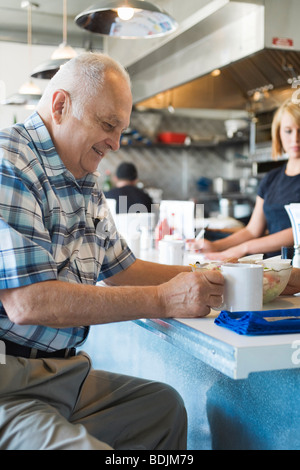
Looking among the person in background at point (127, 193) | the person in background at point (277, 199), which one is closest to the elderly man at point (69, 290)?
the person in background at point (277, 199)

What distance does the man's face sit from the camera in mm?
1588

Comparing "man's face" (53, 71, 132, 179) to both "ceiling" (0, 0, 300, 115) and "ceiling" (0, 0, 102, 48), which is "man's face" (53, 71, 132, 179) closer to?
"ceiling" (0, 0, 300, 115)

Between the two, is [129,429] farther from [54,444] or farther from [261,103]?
[261,103]

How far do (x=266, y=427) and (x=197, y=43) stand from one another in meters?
4.46

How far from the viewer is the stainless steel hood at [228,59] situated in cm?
427

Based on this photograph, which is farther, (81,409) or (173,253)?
(173,253)

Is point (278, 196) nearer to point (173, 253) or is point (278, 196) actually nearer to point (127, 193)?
point (173, 253)

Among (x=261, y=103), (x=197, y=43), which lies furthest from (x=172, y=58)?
(x=261, y=103)

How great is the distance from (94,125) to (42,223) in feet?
1.11

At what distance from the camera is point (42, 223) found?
144cm

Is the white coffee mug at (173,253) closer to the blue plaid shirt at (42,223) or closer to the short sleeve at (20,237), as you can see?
the blue plaid shirt at (42,223)

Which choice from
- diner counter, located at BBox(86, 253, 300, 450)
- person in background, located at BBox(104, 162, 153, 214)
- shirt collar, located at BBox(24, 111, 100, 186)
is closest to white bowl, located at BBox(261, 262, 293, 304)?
diner counter, located at BBox(86, 253, 300, 450)

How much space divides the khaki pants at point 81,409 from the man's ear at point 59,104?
0.68 m

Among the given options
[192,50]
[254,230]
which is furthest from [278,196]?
[192,50]
